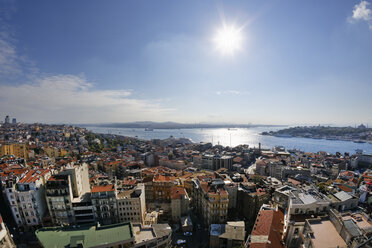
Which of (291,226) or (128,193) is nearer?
(291,226)

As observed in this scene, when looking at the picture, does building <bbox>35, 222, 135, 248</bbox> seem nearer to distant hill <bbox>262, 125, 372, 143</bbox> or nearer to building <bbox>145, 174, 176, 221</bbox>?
building <bbox>145, 174, 176, 221</bbox>

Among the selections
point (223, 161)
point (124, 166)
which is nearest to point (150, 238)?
point (124, 166)

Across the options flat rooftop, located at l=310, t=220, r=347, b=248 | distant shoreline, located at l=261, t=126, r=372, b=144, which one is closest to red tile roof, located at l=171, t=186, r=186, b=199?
flat rooftop, located at l=310, t=220, r=347, b=248

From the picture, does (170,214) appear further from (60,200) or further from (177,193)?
(60,200)

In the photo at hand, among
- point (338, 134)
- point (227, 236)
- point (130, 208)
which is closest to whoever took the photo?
point (227, 236)

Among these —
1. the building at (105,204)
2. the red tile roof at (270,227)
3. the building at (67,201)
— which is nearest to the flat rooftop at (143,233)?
the building at (105,204)

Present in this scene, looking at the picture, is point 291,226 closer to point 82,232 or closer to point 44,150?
point 82,232

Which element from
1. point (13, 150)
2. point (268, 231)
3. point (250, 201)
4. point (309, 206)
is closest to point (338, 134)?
point (250, 201)

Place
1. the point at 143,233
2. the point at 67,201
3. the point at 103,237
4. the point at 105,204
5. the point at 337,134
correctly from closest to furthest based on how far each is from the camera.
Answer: the point at 103,237 < the point at 143,233 < the point at 67,201 < the point at 105,204 < the point at 337,134
